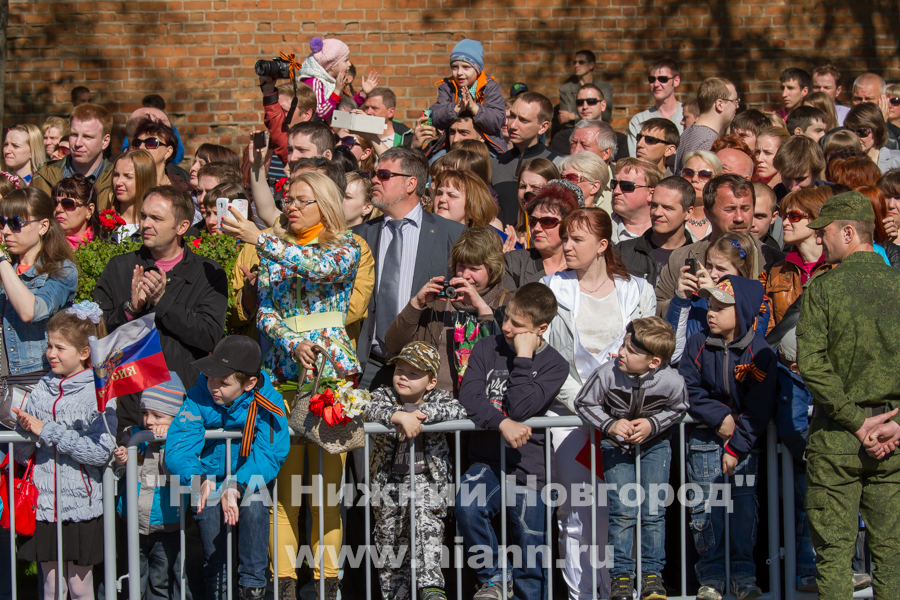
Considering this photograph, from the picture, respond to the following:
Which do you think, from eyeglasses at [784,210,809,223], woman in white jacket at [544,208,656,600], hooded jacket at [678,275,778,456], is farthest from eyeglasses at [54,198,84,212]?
eyeglasses at [784,210,809,223]

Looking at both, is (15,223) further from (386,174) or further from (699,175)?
(699,175)

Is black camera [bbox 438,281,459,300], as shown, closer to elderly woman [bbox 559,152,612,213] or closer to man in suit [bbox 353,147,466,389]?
man in suit [bbox 353,147,466,389]

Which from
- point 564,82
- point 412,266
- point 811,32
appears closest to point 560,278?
point 412,266

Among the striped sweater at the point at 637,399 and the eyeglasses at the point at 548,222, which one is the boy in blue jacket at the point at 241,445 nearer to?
the striped sweater at the point at 637,399

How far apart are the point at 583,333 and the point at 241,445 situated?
1.74m

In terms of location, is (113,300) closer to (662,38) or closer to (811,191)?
(811,191)

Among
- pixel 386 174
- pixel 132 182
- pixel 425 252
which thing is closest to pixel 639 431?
pixel 425 252

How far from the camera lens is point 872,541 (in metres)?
3.96

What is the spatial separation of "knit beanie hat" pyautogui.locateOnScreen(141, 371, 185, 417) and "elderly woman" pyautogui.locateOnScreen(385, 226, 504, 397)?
41.1 inches

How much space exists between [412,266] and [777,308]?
1.95 m

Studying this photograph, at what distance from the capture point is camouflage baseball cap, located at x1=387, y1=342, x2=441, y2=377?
4.28 m

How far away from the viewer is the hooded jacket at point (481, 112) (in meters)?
7.20

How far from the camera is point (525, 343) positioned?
430 cm

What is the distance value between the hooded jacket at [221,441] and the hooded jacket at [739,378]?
1855 millimetres
